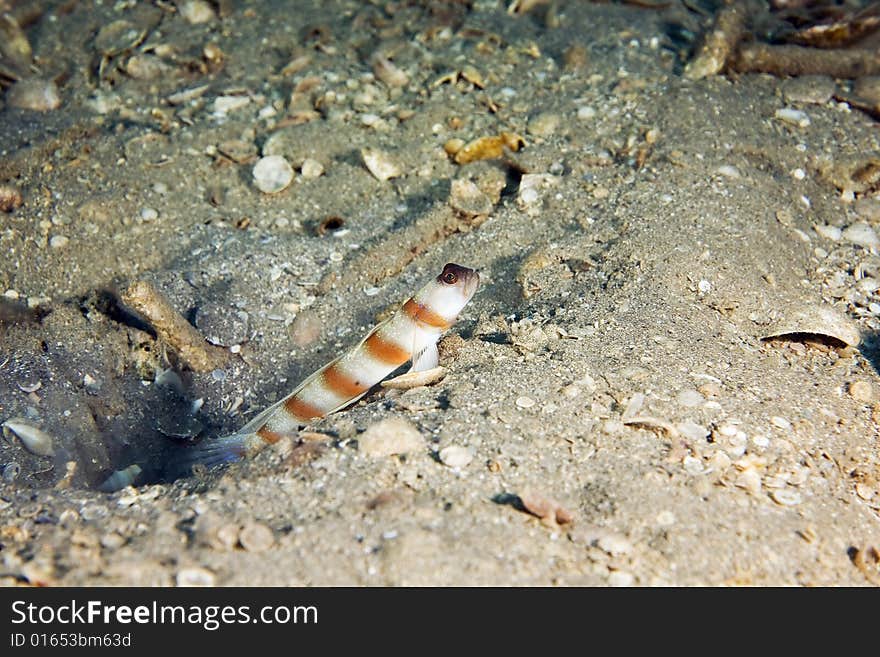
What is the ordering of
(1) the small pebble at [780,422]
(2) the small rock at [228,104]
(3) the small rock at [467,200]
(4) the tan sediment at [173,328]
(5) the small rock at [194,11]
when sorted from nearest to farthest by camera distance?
1. (1) the small pebble at [780,422]
2. (4) the tan sediment at [173,328]
3. (3) the small rock at [467,200]
4. (2) the small rock at [228,104]
5. (5) the small rock at [194,11]

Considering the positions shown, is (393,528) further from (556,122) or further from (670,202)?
(556,122)

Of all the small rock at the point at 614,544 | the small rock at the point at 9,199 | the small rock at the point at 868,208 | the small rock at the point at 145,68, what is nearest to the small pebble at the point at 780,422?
the small rock at the point at 614,544

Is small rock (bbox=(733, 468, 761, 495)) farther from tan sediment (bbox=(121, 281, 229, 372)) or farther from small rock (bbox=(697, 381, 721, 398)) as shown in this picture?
tan sediment (bbox=(121, 281, 229, 372))

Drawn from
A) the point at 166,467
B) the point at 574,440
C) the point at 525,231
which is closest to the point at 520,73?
the point at 525,231

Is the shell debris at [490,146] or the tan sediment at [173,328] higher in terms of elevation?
the shell debris at [490,146]

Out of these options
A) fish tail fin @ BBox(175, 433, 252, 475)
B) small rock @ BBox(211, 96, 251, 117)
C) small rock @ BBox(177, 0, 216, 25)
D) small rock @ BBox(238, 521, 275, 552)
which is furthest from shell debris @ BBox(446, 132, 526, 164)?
small rock @ BBox(238, 521, 275, 552)

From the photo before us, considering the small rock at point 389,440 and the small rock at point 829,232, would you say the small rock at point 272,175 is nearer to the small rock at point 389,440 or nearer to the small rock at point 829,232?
the small rock at point 389,440

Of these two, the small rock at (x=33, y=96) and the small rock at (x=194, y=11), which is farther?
the small rock at (x=194, y=11)
